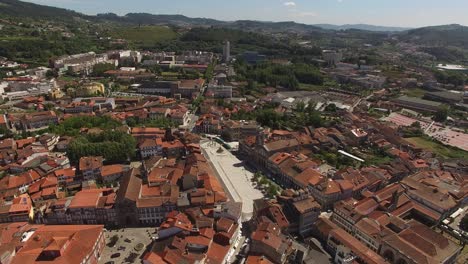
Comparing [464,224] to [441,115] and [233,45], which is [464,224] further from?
[233,45]

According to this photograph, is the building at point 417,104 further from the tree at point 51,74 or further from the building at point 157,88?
the tree at point 51,74

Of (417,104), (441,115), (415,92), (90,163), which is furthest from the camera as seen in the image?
(415,92)

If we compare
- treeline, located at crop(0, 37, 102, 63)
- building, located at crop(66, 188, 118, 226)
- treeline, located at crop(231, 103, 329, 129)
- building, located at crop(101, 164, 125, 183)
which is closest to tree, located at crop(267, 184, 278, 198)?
building, located at crop(66, 188, 118, 226)

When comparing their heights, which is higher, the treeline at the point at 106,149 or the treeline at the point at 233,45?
the treeline at the point at 233,45

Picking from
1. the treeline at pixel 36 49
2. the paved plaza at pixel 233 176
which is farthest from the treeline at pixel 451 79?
the treeline at pixel 36 49

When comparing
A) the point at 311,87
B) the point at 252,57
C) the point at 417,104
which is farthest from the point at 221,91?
the point at 252,57
